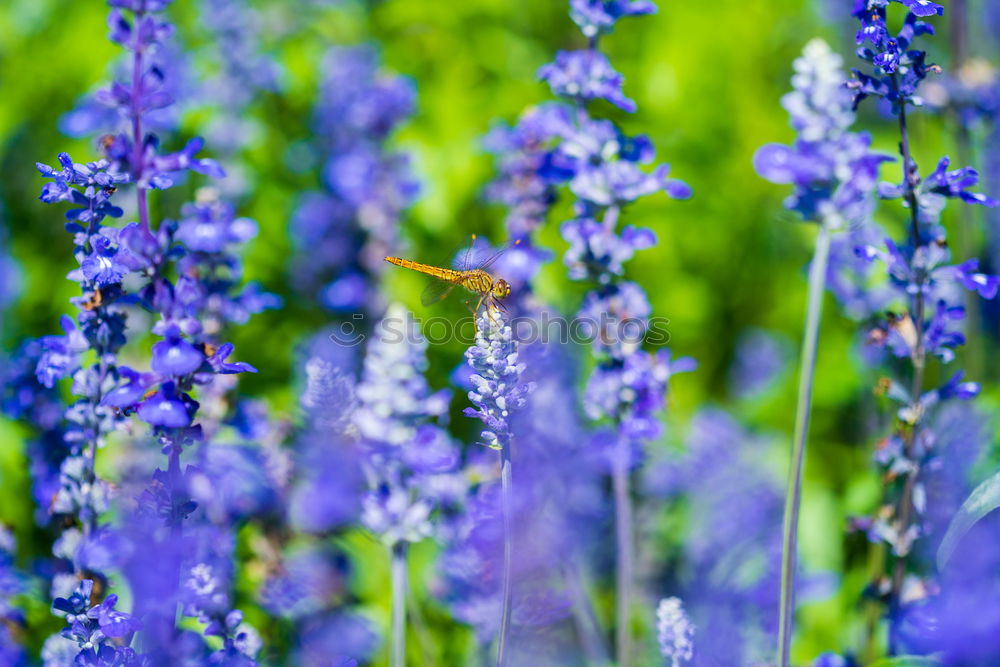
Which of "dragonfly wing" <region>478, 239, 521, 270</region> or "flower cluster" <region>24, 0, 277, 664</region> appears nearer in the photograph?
"flower cluster" <region>24, 0, 277, 664</region>

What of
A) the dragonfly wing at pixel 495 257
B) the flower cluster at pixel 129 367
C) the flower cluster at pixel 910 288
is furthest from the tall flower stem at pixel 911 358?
the flower cluster at pixel 129 367

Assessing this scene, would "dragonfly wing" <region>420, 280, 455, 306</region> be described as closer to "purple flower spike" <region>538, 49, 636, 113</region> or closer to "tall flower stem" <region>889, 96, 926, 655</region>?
"purple flower spike" <region>538, 49, 636, 113</region>

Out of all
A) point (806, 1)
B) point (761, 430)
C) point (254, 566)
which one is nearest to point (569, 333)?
point (761, 430)

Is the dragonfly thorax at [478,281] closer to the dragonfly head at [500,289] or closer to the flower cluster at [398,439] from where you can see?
the dragonfly head at [500,289]

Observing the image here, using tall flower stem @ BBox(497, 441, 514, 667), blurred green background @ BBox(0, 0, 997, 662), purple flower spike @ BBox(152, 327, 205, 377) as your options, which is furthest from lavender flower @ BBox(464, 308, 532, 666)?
blurred green background @ BBox(0, 0, 997, 662)

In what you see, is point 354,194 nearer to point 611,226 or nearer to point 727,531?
point 611,226

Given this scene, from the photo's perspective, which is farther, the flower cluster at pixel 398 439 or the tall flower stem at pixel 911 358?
the flower cluster at pixel 398 439

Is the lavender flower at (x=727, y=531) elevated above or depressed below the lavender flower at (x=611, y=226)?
below
